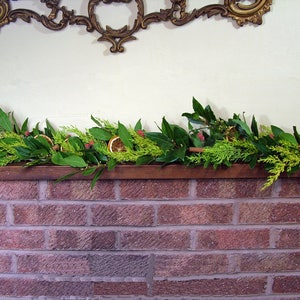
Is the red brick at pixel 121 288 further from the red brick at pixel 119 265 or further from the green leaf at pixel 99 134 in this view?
the green leaf at pixel 99 134

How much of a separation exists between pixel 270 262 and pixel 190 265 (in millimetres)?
240

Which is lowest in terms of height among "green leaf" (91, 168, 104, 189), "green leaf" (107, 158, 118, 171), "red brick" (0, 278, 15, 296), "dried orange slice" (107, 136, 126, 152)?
"red brick" (0, 278, 15, 296)

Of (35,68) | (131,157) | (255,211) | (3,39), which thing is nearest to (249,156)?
(255,211)

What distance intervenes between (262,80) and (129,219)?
0.55m

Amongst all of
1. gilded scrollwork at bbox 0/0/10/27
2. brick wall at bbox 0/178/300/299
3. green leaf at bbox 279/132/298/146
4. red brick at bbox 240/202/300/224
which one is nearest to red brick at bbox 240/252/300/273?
brick wall at bbox 0/178/300/299

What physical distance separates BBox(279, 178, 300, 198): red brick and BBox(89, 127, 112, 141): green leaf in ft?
1.65

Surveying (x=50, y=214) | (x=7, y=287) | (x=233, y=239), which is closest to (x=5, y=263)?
(x=7, y=287)

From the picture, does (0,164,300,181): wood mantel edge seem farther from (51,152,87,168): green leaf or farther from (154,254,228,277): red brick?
(154,254,228,277): red brick

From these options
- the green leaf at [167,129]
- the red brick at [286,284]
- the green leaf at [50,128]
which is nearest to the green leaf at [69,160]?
the green leaf at [50,128]

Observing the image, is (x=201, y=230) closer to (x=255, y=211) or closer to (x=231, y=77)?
(x=255, y=211)

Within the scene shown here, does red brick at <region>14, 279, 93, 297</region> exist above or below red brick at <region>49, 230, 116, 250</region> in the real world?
below

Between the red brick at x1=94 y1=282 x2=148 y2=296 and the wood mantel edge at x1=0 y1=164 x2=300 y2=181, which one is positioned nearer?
the wood mantel edge at x1=0 y1=164 x2=300 y2=181

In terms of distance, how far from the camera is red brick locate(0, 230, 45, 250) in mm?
908

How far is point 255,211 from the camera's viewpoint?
89 centimetres
